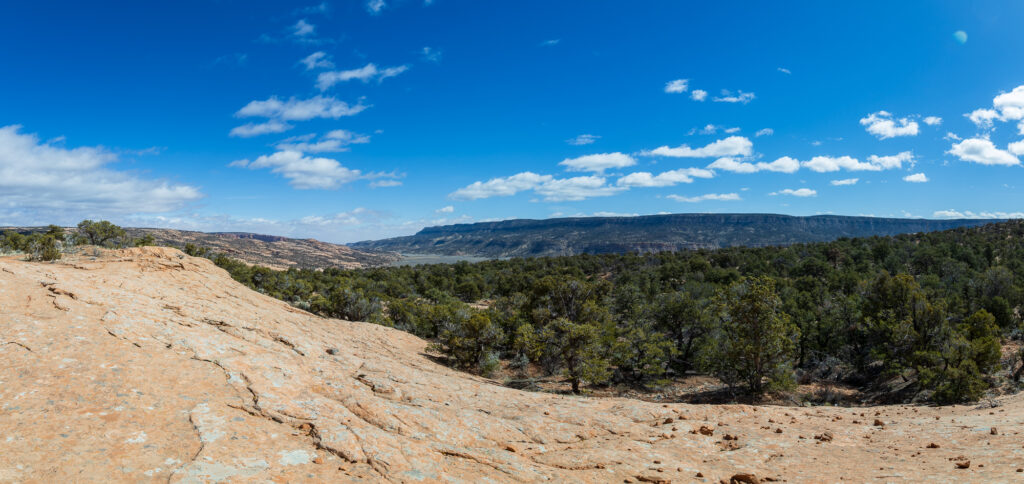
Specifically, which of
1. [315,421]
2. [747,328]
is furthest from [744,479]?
[747,328]

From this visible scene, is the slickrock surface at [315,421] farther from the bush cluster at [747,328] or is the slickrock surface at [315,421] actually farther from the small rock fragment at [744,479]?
the bush cluster at [747,328]

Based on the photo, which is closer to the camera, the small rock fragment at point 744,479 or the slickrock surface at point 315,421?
the slickrock surface at point 315,421

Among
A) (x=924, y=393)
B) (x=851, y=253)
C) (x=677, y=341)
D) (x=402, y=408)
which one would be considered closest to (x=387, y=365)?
(x=402, y=408)

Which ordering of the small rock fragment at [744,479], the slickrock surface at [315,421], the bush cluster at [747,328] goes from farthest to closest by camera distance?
the bush cluster at [747,328] → the small rock fragment at [744,479] → the slickrock surface at [315,421]

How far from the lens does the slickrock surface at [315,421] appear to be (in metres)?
6.72

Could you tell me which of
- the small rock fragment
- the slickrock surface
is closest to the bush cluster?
the slickrock surface

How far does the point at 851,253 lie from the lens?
81.2 m

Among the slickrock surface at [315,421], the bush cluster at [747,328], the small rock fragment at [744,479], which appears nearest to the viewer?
the slickrock surface at [315,421]

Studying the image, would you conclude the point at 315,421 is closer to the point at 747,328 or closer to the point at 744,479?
the point at 744,479

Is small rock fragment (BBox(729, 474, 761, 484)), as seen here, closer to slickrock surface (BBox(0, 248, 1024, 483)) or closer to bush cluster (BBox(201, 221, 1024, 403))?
slickrock surface (BBox(0, 248, 1024, 483))

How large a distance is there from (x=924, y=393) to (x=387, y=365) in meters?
31.2

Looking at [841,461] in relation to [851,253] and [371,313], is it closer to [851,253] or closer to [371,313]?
[371,313]

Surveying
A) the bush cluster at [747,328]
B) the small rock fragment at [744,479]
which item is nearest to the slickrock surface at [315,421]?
the small rock fragment at [744,479]

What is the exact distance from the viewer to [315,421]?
341 inches
